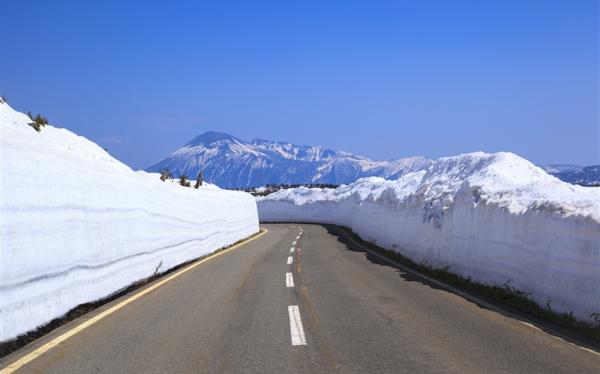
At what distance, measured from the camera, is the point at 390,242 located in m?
20.1

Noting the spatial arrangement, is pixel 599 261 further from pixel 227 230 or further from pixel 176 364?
pixel 227 230

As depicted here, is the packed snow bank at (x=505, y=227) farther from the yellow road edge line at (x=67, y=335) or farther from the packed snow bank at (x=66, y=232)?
the packed snow bank at (x=66, y=232)

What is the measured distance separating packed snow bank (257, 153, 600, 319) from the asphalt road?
1029mm

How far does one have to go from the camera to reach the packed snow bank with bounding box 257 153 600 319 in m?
7.53

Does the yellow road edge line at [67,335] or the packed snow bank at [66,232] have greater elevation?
the packed snow bank at [66,232]

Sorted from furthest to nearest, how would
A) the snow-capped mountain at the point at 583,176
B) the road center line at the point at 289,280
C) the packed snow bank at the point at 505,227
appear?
the snow-capped mountain at the point at 583,176
the road center line at the point at 289,280
the packed snow bank at the point at 505,227

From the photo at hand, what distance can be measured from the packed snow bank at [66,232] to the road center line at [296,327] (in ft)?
10.2

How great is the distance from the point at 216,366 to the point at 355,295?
15.3ft

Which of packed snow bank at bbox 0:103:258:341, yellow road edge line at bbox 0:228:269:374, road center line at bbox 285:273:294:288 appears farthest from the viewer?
road center line at bbox 285:273:294:288

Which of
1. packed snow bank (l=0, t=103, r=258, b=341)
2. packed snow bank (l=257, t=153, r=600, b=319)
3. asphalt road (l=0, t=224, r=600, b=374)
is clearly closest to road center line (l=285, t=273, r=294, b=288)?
asphalt road (l=0, t=224, r=600, b=374)

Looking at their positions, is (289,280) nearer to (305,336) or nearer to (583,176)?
(305,336)

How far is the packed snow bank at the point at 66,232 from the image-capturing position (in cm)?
612

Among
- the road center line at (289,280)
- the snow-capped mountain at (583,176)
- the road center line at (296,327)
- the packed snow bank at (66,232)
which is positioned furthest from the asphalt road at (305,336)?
the snow-capped mountain at (583,176)

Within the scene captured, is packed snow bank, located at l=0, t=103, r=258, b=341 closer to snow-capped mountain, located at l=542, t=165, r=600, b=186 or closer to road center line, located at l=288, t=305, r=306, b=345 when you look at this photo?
road center line, located at l=288, t=305, r=306, b=345
